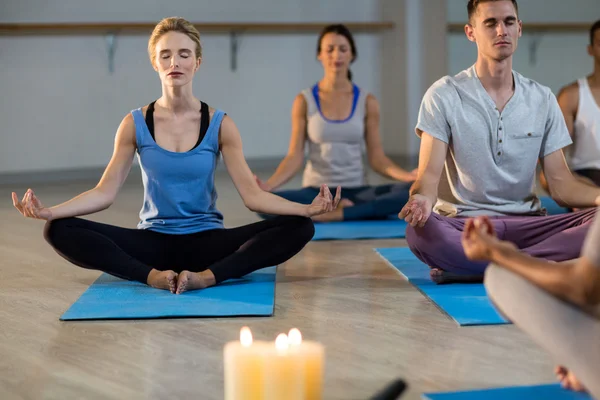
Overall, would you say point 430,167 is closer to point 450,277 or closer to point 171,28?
point 450,277

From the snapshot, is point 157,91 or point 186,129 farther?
point 157,91

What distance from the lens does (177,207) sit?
3016mm

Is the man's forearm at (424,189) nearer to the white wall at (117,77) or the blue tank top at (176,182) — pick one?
the blue tank top at (176,182)

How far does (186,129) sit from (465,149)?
94 centimetres

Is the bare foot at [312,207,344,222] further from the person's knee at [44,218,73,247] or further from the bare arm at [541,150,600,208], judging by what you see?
the person's knee at [44,218,73,247]

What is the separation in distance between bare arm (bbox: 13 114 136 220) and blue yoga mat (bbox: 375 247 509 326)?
1016mm

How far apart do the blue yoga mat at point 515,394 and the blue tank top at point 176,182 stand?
1.39 meters

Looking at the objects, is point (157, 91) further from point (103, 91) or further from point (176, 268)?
point (176, 268)

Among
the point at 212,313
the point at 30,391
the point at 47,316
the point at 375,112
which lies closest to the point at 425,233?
the point at 212,313

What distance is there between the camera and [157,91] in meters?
7.05

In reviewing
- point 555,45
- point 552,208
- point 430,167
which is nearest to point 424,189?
point 430,167

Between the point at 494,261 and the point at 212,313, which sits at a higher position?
the point at 494,261

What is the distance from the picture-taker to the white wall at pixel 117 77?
21.8 feet

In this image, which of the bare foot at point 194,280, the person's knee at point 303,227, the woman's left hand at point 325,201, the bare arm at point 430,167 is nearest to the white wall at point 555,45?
the bare arm at point 430,167
